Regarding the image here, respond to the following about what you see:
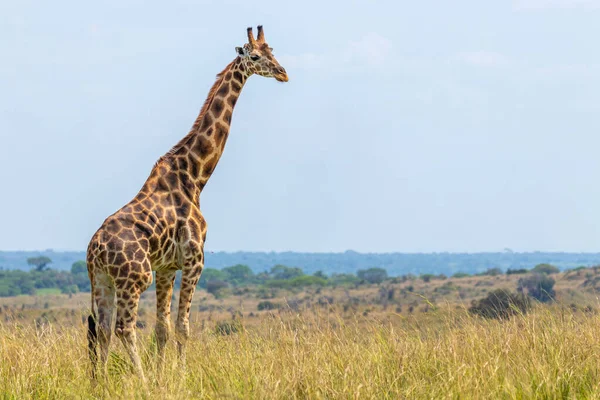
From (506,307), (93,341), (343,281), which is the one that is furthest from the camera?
(343,281)

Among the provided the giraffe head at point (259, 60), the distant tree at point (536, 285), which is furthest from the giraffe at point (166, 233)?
the distant tree at point (536, 285)

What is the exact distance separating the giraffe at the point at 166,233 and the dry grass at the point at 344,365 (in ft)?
1.47

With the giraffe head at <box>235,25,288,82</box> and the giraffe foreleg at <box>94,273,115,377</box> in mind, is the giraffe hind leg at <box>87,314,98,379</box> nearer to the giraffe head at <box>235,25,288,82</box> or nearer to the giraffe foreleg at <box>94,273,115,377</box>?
the giraffe foreleg at <box>94,273,115,377</box>

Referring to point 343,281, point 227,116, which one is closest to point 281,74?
point 227,116

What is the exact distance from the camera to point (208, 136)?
1125cm

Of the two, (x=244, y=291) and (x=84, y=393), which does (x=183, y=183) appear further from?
(x=244, y=291)

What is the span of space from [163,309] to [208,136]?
7.02 ft

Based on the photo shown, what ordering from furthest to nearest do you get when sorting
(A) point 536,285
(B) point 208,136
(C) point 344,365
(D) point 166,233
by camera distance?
(A) point 536,285 → (B) point 208,136 → (D) point 166,233 → (C) point 344,365

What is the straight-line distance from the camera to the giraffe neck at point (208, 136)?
433 inches

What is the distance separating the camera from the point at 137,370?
972 centimetres

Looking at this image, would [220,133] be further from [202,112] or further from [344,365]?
[344,365]

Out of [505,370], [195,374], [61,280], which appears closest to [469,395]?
[505,370]

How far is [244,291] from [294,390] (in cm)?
8723

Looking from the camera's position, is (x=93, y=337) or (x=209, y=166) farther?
(x=209, y=166)
